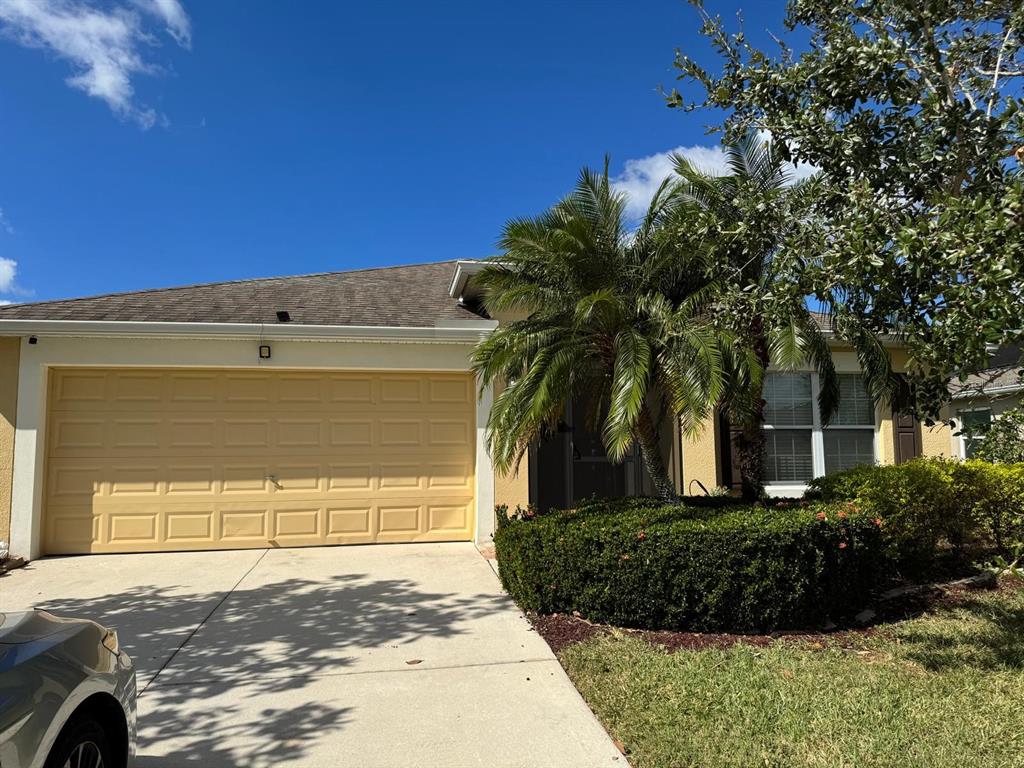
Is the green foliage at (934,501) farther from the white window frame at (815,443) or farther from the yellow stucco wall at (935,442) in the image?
the yellow stucco wall at (935,442)

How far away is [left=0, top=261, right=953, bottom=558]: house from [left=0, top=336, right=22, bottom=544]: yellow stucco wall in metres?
0.02

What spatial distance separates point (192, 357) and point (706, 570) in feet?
23.9

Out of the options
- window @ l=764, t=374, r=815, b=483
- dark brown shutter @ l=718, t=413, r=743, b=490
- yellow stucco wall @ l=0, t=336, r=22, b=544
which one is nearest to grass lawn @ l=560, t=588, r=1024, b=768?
dark brown shutter @ l=718, t=413, r=743, b=490

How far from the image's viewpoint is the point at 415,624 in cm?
604

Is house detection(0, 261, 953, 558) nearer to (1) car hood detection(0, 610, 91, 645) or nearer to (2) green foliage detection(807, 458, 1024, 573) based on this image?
(2) green foliage detection(807, 458, 1024, 573)

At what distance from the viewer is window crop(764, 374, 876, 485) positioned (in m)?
10.8

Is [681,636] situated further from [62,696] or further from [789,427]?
[789,427]

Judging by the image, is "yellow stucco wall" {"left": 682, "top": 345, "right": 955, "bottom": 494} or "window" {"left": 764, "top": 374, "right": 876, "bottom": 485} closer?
"yellow stucco wall" {"left": 682, "top": 345, "right": 955, "bottom": 494}

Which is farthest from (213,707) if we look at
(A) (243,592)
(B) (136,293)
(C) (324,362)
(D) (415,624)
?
(B) (136,293)

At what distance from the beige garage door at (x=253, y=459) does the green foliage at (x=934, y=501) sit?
5226 millimetres

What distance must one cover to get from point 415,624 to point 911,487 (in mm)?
5674

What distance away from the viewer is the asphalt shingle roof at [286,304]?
9328 millimetres

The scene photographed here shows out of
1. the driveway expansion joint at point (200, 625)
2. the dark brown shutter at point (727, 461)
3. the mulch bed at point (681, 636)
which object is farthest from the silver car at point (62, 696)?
the dark brown shutter at point (727, 461)

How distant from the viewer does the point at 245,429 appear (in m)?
9.46
